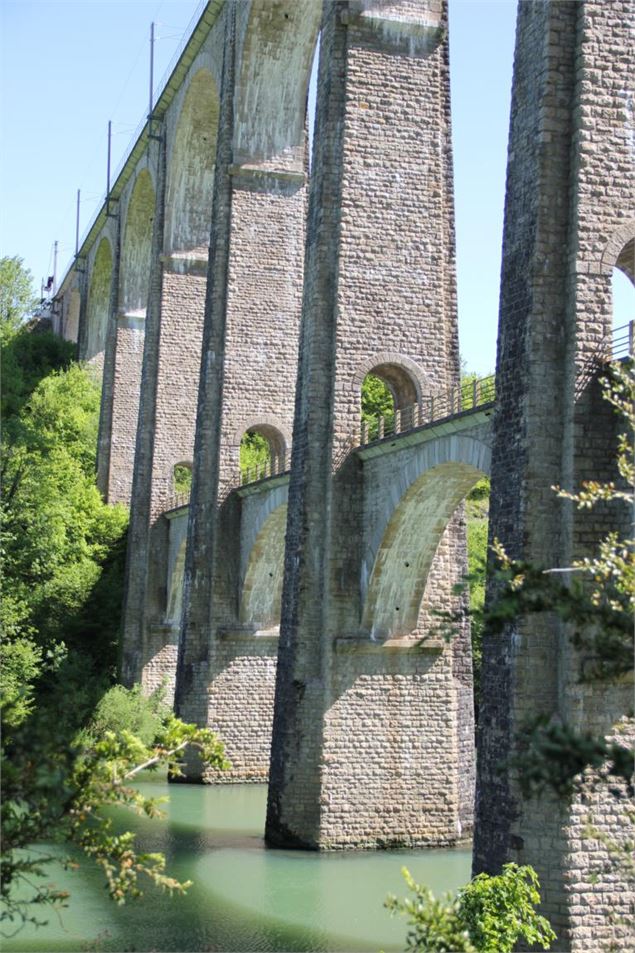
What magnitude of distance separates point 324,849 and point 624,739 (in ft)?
25.1

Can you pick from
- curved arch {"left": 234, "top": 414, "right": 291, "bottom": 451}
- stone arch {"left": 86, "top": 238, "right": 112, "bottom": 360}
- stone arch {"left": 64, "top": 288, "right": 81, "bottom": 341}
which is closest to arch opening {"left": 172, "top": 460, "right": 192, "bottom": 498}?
curved arch {"left": 234, "top": 414, "right": 291, "bottom": 451}

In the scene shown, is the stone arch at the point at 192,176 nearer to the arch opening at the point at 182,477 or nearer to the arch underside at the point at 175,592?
the arch opening at the point at 182,477

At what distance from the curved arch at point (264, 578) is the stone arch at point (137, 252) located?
17.0 metres

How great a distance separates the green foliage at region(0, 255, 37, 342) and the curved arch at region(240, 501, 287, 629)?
20.6 m

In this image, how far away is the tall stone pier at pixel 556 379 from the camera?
12.6 meters

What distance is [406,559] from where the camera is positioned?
64.3 ft

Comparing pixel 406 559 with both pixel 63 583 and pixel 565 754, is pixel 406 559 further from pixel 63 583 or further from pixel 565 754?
pixel 63 583

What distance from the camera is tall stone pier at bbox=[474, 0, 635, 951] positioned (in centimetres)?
1259

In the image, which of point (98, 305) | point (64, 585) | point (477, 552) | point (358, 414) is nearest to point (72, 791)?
point (358, 414)

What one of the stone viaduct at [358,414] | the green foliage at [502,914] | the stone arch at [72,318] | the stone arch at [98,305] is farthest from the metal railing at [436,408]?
the stone arch at [72,318]

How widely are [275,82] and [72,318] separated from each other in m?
33.6

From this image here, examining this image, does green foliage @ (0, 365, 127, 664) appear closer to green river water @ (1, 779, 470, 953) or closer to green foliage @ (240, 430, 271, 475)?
green foliage @ (240, 430, 271, 475)

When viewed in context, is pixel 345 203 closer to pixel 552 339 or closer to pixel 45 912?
pixel 552 339

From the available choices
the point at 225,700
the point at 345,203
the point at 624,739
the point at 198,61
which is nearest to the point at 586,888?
the point at 624,739
